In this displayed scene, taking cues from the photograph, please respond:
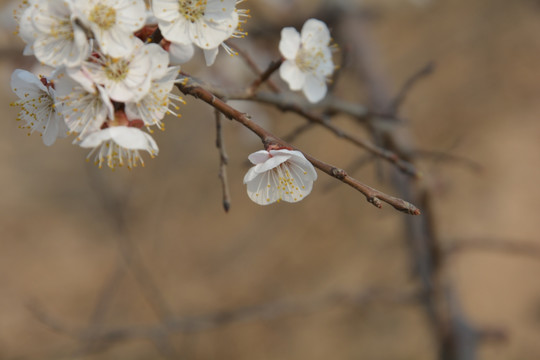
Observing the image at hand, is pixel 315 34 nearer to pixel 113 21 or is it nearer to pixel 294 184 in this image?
pixel 294 184

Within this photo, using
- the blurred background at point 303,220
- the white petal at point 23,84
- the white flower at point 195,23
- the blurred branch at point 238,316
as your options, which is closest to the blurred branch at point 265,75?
the white flower at point 195,23

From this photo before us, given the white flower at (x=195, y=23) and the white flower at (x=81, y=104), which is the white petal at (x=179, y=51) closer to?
the white flower at (x=195, y=23)

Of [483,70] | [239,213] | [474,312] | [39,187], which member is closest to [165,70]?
[474,312]

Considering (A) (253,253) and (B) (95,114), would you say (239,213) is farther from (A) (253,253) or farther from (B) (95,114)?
(B) (95,114)

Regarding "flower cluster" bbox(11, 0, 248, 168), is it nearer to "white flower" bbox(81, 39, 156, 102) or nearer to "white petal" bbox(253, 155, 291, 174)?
"white flower" bbox(81, 39, 156, 102)

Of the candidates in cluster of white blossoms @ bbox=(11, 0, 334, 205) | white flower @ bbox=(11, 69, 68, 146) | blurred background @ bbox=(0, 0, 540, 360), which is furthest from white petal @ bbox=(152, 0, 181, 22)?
blurred background @ bbox=(0, 0, 540, 360)

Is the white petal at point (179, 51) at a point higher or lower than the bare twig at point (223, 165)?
higher

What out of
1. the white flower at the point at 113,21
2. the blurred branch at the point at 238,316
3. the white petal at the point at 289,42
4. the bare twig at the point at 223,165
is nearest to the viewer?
the white flower at the point at 113,21
